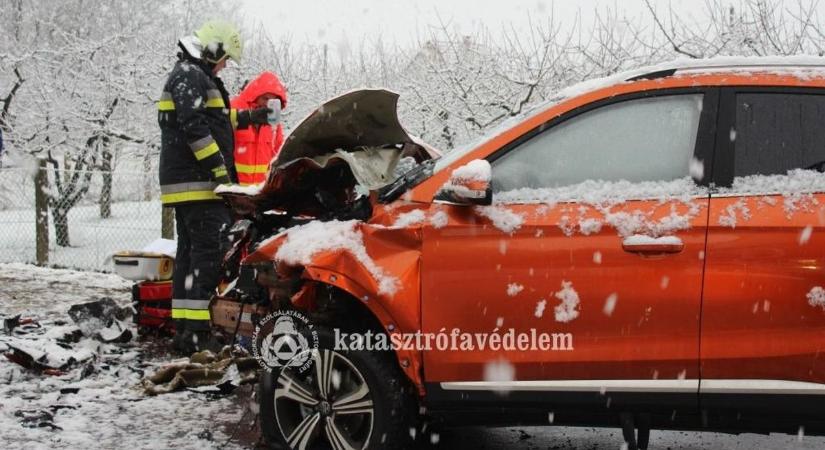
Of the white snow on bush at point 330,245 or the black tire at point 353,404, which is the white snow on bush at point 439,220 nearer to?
the white snow on bush at point 330,245

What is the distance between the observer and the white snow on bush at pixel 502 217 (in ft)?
10.6

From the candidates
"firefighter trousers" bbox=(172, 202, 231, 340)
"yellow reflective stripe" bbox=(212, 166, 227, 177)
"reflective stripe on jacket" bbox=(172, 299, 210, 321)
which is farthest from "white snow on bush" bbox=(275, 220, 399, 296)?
"reflective stripe on jacket" bbox=(172, 299, 210, 321)

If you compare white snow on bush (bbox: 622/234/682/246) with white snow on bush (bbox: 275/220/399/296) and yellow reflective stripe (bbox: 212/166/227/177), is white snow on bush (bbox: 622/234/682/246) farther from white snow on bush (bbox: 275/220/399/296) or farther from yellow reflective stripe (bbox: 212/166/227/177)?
yellow reflective stripe (bbox: 212/166/227/177)

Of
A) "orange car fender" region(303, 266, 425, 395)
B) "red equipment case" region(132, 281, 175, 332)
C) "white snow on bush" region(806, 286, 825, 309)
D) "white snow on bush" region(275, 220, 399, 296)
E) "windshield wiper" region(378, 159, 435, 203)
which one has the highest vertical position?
"windshield wiper" region(378, 159, 435, 203)

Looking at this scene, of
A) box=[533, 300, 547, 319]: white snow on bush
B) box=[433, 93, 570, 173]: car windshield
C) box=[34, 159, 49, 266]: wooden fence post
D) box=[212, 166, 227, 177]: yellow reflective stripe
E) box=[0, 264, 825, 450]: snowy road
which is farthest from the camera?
box=[34, 159, 49, 266]: wooden fence post

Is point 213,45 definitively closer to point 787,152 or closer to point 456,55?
point 787,152

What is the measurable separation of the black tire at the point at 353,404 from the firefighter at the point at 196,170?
216cm

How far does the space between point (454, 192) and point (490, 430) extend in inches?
70.5

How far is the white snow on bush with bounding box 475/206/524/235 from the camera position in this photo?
10.6ft

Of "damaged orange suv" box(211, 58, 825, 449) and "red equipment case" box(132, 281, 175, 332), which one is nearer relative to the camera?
"damaged orange suv" box(211, 58, 825, 449)

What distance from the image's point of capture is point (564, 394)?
3162mm

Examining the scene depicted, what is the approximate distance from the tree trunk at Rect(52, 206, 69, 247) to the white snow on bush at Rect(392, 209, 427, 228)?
10319mm

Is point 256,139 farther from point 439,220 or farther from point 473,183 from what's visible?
point 473,183

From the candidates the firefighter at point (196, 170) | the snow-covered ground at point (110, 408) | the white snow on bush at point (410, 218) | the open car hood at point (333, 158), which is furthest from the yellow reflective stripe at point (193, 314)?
the white snow on bush at point (410, 218)
